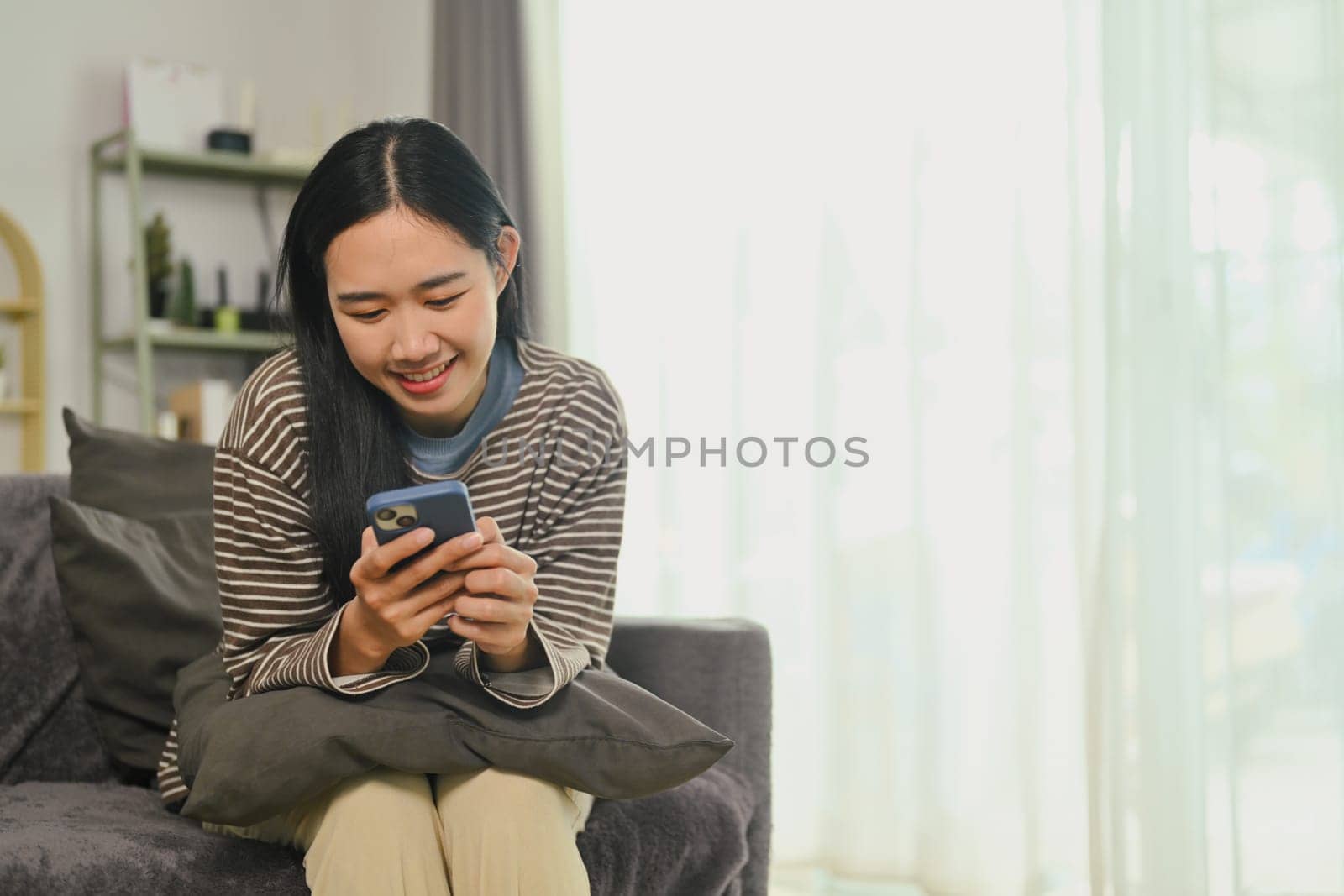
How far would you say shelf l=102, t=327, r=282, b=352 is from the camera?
3289 mm

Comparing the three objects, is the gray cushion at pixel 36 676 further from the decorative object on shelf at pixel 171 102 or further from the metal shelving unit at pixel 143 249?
the decorative object on shelf at pixel 171 102

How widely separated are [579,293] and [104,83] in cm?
152

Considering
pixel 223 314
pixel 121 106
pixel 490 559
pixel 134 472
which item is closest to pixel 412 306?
pixel 490 559

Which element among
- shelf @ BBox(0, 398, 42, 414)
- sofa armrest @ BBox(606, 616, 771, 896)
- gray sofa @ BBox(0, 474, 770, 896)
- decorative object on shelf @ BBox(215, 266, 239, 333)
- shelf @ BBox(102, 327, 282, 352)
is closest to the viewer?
gray sofa @ BBox(0, 474, 770, 896)

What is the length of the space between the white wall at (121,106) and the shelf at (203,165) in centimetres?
9

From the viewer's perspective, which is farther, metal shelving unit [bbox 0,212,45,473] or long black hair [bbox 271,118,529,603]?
metal shelving unit [bbox 0,212,45,473]

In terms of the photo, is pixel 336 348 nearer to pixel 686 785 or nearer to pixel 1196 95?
pixel 686 785

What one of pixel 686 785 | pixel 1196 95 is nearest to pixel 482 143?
pixel 1196 95

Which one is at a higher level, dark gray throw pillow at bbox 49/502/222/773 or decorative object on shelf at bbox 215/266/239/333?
decorative object on shelf at bbox 215/266/239/333

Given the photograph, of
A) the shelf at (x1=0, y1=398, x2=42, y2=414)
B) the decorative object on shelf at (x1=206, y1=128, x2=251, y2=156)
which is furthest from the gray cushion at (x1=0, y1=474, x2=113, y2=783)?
the decorative object on shelf at (x1=206, y1=128, x2=251, y2=156)

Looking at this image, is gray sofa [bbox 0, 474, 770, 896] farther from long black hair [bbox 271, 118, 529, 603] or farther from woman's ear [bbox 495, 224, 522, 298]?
woman's ear [bbox 495, 224, 522, 298]

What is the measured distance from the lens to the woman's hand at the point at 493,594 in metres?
1.13

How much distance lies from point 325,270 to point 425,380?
0.14 meters

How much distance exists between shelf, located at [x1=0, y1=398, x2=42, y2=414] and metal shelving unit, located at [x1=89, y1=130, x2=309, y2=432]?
0.49 feet
